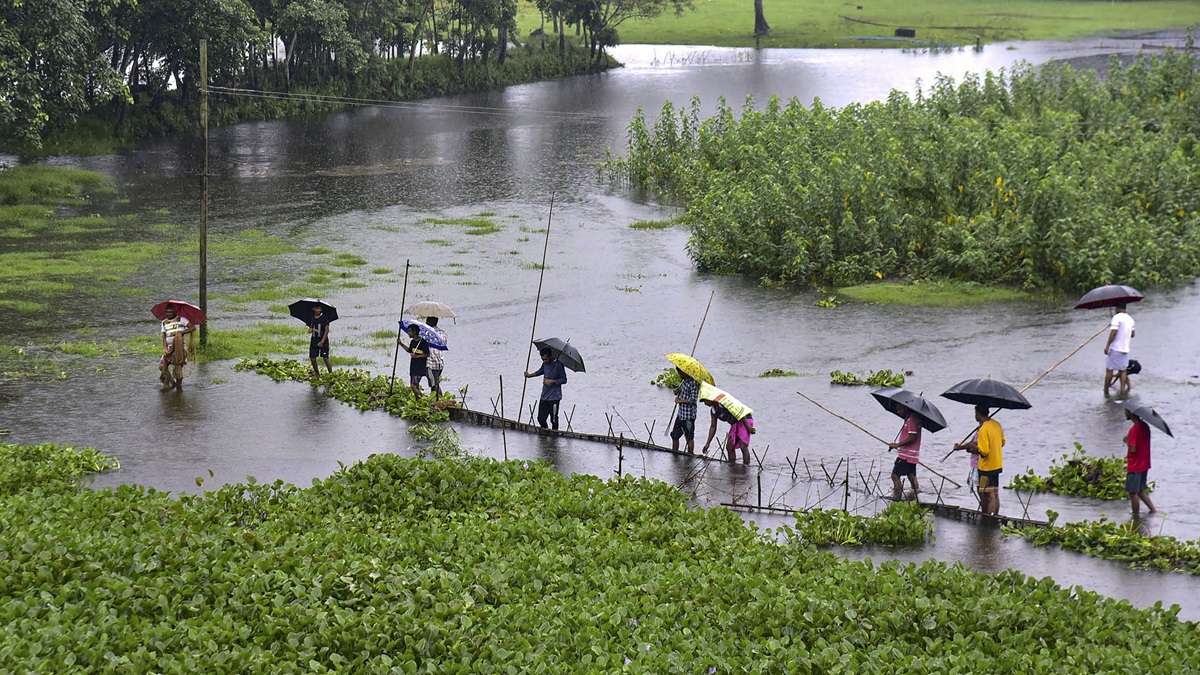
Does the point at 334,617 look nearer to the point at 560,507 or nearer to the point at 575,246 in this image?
the point at 560,507

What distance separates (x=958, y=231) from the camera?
33281 mm

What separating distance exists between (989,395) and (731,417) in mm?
3765

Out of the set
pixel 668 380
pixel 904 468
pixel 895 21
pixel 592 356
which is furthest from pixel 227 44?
pixel 895 21

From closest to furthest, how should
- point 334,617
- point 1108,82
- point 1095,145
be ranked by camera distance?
point 334,617, point 1095,145, point 1108,82

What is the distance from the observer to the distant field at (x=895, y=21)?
3934 inches

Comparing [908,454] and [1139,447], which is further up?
[1139,447]

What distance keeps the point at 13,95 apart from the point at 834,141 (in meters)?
24.4

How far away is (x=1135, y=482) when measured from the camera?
56.4 ft

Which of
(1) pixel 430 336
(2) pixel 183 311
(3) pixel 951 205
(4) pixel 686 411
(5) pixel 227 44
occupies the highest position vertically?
(5) pixel 227 44

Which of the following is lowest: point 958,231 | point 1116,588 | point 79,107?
point 1116,588

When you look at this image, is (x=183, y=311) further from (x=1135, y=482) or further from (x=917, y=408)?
(x=1135, y=482)

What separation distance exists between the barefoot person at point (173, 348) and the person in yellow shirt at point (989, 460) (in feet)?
43.9

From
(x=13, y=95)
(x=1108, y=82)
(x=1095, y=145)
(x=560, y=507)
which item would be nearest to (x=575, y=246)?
(x=1095, y=145)

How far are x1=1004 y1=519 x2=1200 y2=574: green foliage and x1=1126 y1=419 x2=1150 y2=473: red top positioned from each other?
733 mm
